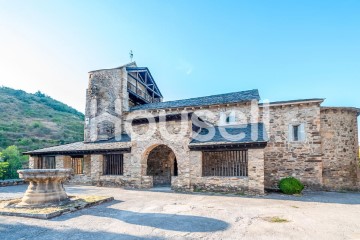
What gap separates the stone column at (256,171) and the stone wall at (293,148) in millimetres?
3541

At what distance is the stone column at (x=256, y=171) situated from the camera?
9.98m

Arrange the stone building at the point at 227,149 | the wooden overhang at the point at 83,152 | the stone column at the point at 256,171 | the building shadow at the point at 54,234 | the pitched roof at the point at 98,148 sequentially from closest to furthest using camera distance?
the building shadow at the point at 54,234
the stone column at the point at 256,171
the stone building at the point at 227,149
the wooden overhang at the point at 83,152
the pitched roof at the point at 98,148

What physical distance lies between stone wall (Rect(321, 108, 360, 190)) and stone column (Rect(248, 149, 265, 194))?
561 cm

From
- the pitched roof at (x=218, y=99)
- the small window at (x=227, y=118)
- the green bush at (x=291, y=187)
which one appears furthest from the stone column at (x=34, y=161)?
the green bush at (x=291, y=187)

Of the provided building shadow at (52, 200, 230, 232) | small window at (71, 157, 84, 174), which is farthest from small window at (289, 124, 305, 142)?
small window at (71, 157, 84, 174)

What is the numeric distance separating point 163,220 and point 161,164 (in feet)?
31.8

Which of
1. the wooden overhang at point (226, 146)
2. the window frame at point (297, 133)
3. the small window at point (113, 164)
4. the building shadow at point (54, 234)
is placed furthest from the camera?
the small window at point (113, 164)

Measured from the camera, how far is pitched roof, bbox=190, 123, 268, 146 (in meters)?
10.7

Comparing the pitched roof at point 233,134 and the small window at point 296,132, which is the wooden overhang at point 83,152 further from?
the small window at point 296,132

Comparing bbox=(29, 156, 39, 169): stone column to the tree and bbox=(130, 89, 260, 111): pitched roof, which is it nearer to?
the tree

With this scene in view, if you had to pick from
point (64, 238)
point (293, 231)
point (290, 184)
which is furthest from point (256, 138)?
point (64, 238)

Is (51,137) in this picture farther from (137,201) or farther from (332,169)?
(332,169)

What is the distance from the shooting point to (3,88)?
53.5 m

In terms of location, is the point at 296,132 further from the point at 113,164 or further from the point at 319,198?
the point at 113,164
